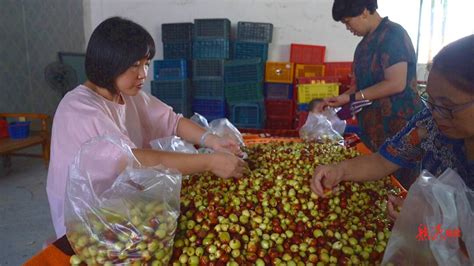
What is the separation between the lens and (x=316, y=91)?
4.70m

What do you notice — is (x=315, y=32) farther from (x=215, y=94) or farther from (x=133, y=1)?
(x=133, y=1)

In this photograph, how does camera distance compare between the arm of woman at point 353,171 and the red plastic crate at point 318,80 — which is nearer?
the arm of woman at point 353,171

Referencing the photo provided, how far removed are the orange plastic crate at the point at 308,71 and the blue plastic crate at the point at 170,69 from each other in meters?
1.67

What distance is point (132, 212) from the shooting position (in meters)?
0.99

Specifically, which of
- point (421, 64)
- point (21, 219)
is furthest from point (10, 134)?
point (421, 64)

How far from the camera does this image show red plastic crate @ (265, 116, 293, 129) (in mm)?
5449

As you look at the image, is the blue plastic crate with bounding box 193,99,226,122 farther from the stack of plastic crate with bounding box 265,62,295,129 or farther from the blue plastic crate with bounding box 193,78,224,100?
the stack of plastic crate with bounding box 265,62,295,129

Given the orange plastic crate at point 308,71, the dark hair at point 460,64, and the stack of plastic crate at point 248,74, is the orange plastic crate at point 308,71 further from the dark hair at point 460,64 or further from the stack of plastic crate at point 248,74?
the dark hair at point 460,64

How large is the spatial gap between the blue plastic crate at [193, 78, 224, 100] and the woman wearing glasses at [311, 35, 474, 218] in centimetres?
422

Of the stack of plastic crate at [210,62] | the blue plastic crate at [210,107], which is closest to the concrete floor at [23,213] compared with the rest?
the blue plastic crate at [210,107]

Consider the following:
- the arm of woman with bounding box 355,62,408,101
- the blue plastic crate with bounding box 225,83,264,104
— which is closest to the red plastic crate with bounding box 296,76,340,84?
the blue plastic crate with bounding box 225,83,264,104

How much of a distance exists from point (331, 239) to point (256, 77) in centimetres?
427

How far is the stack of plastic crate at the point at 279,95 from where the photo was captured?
5363mm

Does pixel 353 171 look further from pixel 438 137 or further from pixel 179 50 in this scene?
pixel 179 50
